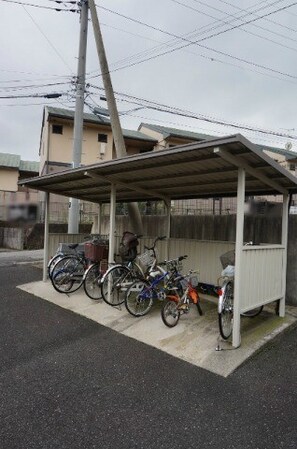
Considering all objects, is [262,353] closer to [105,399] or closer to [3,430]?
[105,399]

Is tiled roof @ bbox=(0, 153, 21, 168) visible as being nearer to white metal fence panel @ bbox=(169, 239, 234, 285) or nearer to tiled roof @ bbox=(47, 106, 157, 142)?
tiled roof @ bbox=(47, 106, 157, 142)

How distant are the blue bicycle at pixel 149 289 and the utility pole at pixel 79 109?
4.04 metres

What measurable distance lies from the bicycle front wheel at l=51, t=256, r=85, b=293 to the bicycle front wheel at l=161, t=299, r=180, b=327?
234cm

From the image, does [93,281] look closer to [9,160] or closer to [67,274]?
[67,274]

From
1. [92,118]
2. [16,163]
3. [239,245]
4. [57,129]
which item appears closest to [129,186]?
[239,245]

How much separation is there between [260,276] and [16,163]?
2173cm

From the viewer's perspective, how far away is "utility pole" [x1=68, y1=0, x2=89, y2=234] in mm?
8328

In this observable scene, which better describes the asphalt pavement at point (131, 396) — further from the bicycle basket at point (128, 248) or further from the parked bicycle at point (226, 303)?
the bicycle basket at point (128, 248)

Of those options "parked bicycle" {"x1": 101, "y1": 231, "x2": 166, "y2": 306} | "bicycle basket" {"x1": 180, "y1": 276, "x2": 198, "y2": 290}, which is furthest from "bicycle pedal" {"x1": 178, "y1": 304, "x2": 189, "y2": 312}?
"parked bicycle" {"x1": 101, "y1": 231, "x2": 166, "y2": 306}

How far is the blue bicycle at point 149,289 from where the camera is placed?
4.74 m

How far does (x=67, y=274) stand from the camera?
6.02 m

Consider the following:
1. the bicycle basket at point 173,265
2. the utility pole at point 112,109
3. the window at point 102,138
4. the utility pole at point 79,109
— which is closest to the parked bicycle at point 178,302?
the bicycle basket at point 173,265

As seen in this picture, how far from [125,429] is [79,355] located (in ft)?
4.60

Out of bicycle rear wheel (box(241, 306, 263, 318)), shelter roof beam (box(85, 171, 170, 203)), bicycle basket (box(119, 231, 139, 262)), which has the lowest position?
bicycle rear wheel (box(241, 306, 263, 318))
